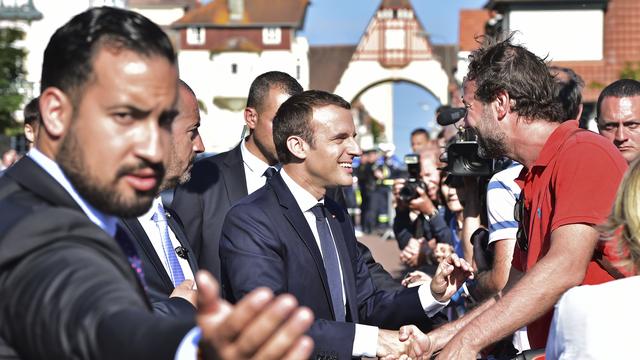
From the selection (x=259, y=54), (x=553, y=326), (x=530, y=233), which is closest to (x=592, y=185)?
(x=530, y=233)

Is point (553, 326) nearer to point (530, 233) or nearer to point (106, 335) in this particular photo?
point (530, 233)

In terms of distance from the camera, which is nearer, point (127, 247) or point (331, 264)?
point (127, 247)

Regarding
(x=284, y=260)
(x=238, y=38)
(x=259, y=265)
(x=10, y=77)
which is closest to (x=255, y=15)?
(x=238, y=38)

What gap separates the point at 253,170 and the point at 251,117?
24.9 inches

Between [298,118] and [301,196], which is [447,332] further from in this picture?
[298,118]

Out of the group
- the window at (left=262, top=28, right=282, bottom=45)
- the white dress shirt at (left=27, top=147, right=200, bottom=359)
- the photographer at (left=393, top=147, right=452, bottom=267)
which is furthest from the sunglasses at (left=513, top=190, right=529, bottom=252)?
the window at (left=262, top=28, right=282, bottom=45)

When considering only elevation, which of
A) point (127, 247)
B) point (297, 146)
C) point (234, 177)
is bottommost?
point (234, 177)

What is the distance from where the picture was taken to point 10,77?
132 ft

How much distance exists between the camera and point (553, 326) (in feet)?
10.8

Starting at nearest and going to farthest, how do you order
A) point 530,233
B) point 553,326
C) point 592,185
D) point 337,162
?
1. point 553,326
2. point 592,185
3. point 530,233
4. point 337,162

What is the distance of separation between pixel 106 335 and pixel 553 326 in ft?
5.70

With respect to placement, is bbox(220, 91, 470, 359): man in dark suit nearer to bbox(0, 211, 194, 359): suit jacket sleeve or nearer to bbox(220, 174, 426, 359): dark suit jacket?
bbox(220, 174, 426, 359): dark suit jacket

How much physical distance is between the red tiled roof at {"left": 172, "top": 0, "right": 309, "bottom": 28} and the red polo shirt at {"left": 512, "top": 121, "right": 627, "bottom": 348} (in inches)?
3380

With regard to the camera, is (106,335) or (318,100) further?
(318,100)
